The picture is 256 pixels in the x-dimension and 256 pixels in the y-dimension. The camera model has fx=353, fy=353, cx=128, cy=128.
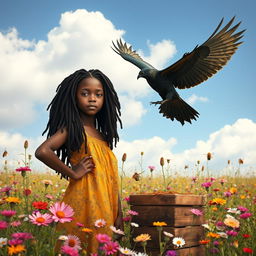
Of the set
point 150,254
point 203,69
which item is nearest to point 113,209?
point 150,254

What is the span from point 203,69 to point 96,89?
6.56 ft

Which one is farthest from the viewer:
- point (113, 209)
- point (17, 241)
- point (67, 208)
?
point (113, 209)

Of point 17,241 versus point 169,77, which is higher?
point 169,77

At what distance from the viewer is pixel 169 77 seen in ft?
14.2

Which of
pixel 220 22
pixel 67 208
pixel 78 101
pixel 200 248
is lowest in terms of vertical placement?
pixel 200 248

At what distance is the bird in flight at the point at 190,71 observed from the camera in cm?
413

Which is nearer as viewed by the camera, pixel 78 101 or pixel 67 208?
pixel 67 208

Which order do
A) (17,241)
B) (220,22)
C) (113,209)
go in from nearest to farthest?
(17,241) → (113,209) → (220,22)

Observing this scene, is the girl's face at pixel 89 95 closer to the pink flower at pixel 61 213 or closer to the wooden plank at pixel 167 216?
the wooden plank at pixel 167 216

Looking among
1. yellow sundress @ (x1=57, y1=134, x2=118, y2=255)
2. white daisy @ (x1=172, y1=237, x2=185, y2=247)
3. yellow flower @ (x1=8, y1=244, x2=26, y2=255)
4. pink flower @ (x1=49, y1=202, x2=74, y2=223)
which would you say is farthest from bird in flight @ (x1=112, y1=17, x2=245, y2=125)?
yellow flower @ (x1=8, y1=244, x2=26, y2=255)

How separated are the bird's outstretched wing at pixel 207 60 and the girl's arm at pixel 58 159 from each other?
6.08ft

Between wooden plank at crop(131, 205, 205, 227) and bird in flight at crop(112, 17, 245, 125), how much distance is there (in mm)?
1587

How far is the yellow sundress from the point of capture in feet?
8.25

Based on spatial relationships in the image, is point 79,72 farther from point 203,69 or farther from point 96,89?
point 203,69
